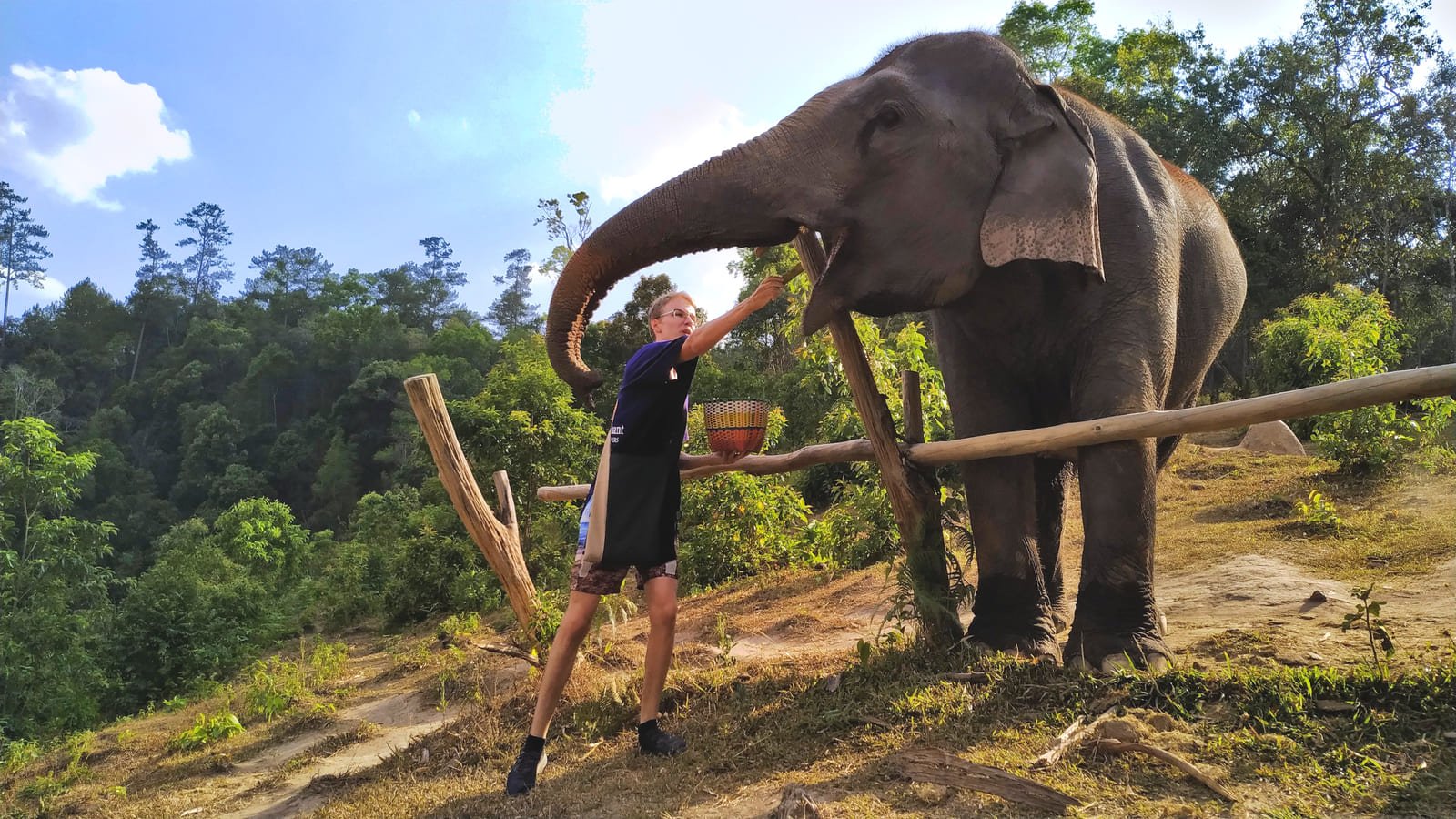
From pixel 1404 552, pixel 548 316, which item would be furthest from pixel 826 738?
pixel 1404 552

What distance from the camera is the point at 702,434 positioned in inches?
446

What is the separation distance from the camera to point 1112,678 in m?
3.62

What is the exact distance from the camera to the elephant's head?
3855mm

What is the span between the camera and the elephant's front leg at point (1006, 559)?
14.6 ft

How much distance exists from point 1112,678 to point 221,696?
8.33m

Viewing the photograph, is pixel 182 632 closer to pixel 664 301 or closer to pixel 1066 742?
pixel 664 301

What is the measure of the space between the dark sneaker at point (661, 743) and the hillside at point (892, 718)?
7 cm

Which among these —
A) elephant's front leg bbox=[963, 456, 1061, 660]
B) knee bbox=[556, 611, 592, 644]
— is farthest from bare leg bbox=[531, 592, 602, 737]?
elephant's front leg bbox=[963, 456, 1061, 660]

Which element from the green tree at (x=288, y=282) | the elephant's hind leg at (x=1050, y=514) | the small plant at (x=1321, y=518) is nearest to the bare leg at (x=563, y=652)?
the elephant's hind leg at (x=1050, y=514)

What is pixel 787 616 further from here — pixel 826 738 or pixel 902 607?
pixel 826 738

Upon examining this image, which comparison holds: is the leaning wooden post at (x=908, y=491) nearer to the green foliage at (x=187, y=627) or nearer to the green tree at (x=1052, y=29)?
the green foliage at (x=187, y=627)

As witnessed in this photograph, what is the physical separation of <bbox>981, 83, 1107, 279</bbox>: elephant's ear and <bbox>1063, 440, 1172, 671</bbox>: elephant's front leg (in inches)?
32.9

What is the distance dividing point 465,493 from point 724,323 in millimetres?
2984

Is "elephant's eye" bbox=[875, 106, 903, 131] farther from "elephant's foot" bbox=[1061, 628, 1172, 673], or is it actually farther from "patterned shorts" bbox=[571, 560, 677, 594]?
"elephant's foot" bbox=[1061, 628, 1172, 673]
